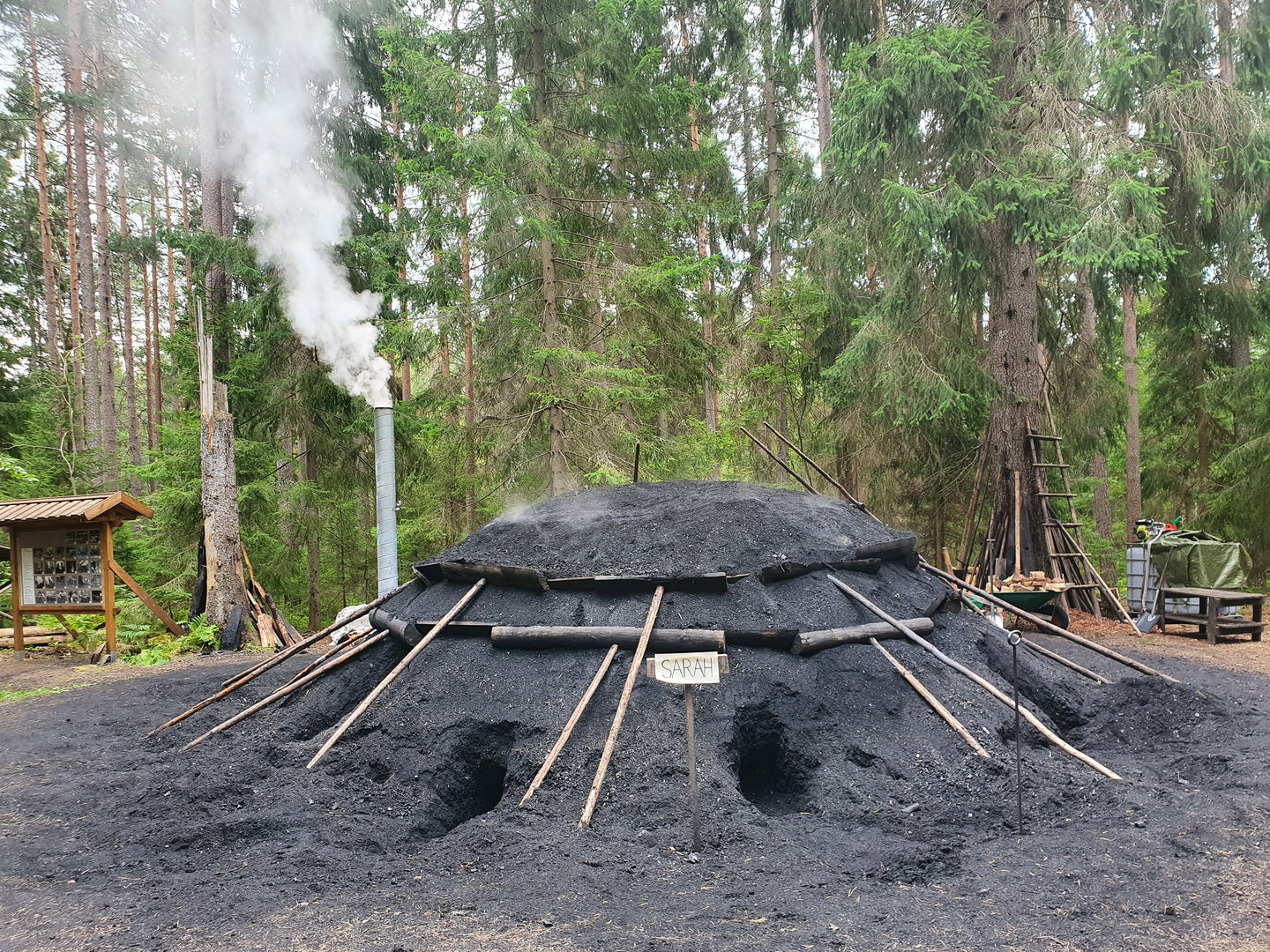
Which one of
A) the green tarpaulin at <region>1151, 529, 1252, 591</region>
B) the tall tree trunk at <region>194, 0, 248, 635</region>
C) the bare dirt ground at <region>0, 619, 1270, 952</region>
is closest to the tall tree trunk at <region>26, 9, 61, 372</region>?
the tall tree trunk at <region>194, 0, 248, 635</region>

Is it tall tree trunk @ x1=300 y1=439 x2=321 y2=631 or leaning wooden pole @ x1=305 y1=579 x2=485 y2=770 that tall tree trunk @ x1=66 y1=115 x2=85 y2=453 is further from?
leaning wooden pole @ x1=305 y1=579 x2=485 y2=770

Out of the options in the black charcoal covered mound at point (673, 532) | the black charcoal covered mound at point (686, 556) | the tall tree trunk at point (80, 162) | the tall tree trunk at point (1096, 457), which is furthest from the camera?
the tall tree trunk at point (80, 162)

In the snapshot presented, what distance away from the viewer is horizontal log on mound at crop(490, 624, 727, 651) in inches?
226

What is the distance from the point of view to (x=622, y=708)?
5102 millimetres

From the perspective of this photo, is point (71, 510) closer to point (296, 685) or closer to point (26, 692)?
point (26, 692)

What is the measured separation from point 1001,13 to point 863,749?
11764 millimetres

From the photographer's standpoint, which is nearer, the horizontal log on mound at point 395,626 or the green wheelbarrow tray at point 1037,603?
the horizontal log on mound at point 395,626

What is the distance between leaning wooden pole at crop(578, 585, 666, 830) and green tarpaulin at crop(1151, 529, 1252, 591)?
9427 millimetres

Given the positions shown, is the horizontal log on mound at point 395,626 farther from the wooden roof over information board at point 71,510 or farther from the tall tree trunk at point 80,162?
the tall tree trunk at point 80,162

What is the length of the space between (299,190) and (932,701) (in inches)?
488

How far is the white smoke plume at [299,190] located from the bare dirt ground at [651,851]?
25.0 feet

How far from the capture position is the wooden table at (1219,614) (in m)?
10.6

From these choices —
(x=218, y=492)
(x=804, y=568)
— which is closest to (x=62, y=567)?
(x=218, y=492)

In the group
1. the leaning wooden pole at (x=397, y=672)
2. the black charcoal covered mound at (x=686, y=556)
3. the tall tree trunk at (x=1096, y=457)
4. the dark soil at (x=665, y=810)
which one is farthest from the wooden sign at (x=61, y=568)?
the tall tree trunk at (x=1096, y=457)
